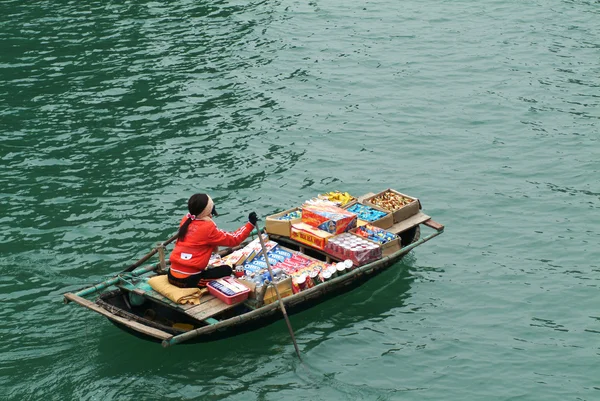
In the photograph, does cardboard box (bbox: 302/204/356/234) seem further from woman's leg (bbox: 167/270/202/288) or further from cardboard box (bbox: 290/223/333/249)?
woman's leg (bbox: 167/270/202/288)

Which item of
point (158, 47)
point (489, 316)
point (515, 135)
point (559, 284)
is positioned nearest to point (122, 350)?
point (489, 316)

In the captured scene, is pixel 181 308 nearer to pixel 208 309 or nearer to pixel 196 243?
pixel 208 309

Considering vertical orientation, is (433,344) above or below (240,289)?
below

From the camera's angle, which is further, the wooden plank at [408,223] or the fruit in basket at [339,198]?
the fruit in basket at [339,198]

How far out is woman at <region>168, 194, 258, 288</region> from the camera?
43.2ft

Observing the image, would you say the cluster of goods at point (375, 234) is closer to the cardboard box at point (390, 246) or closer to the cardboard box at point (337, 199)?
the cardboard box at point (390, 246)

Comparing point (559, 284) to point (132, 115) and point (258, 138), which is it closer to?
point (258, 138)

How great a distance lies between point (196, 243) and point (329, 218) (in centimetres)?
252

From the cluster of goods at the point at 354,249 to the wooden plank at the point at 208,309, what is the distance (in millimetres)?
2172

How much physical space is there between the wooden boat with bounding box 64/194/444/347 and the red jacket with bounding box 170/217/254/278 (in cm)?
47

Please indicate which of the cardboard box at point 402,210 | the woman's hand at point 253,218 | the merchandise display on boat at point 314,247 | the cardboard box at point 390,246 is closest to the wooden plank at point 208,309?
the merchandise display on boat at point 314,247

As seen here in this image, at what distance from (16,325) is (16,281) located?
4.41ft

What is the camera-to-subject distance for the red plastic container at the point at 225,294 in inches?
514

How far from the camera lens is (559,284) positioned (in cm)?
1538
